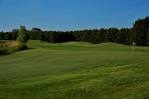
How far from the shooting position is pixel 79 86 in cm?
2152

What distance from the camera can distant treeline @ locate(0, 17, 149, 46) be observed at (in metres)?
114

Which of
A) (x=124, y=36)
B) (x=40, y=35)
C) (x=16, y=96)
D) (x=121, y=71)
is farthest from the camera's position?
(x=40, y=35)

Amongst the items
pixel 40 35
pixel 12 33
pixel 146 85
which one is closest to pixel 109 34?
pixel 40 35

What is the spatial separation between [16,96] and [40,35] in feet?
433

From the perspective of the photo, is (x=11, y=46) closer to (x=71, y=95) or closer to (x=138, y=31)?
(x=138, y=31)

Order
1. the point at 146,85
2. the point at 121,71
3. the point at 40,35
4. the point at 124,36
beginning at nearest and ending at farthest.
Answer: the point at 146,85, the point at 121,71, the point at 124,36, the point at 40,35

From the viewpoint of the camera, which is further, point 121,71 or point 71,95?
point 121,71

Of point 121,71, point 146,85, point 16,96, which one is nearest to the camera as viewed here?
point 16,96

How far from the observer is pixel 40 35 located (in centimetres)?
14988

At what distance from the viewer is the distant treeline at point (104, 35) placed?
11375 cm

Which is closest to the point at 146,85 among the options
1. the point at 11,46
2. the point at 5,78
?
the point at 5,78

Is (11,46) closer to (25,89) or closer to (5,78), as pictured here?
(5,78)

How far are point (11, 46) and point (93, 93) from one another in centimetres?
7201

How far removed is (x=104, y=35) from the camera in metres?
Result: 132
